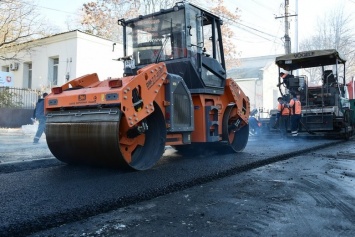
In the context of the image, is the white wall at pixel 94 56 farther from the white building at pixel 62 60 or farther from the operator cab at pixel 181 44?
the operator cab at pixel 181 44

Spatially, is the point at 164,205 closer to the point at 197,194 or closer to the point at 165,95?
the point at 197,194

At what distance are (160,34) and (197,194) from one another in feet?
9.97

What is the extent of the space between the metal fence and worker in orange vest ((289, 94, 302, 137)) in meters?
11.6

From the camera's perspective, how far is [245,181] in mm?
4098

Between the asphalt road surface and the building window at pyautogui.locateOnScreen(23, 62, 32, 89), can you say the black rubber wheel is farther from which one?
the building window at pyautogui.locateOnScreen(23, 62, 32, 89)

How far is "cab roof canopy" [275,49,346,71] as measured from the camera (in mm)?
10266

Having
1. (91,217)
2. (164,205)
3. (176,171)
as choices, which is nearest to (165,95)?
(176,171)

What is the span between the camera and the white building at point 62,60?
16688 millimetres

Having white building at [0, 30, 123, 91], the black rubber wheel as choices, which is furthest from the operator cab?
white building at [0, 30, 123, 91]

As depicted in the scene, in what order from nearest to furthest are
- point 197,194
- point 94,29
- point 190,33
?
1. point 197,194
2. point 190,33
3. point 94,29

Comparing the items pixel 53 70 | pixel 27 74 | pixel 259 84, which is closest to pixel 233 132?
pixel 53 70

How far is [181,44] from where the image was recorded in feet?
17.6

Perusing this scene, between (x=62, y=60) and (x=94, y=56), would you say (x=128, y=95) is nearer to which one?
(x=94, y=56)

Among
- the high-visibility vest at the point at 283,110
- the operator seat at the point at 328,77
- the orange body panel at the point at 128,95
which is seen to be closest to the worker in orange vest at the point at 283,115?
the high-visibility vest at the point at 283,110
